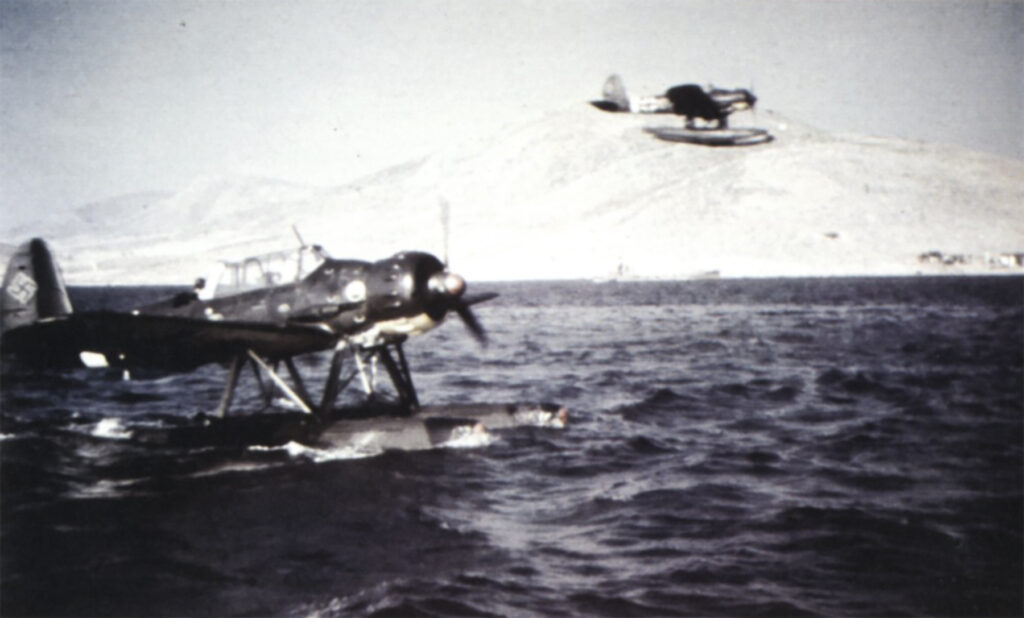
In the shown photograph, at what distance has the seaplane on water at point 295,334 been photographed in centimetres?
1430

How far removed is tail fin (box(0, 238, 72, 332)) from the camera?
20141mm

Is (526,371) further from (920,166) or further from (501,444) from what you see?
(920,166)

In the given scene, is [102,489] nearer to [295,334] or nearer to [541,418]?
[295,334]

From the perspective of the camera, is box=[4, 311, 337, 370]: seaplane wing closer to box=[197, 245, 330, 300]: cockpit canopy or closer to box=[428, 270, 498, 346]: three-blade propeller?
box=[197, 245, 330, 300]: cockpit canopy

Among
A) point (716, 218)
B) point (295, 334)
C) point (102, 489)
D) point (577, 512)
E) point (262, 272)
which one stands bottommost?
point (102, 489)

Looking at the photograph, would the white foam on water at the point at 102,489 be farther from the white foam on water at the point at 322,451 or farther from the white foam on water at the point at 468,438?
the white foam on water at the point at 468,438

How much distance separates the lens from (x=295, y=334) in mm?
14844

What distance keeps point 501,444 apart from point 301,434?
397 centimetres

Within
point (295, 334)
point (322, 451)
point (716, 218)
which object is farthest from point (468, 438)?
point (716, 218)

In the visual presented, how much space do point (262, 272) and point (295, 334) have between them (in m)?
2.26

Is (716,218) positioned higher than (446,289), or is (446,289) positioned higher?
(716,218)

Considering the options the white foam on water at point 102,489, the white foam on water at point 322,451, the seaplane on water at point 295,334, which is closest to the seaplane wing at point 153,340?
the seaplane on water at point 295,334

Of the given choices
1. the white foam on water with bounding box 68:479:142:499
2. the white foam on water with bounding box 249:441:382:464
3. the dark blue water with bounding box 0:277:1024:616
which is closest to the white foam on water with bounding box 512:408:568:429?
the dark blue water with bounding box 0:277:1024:616

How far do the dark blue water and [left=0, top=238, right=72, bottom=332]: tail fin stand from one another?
268 cm
